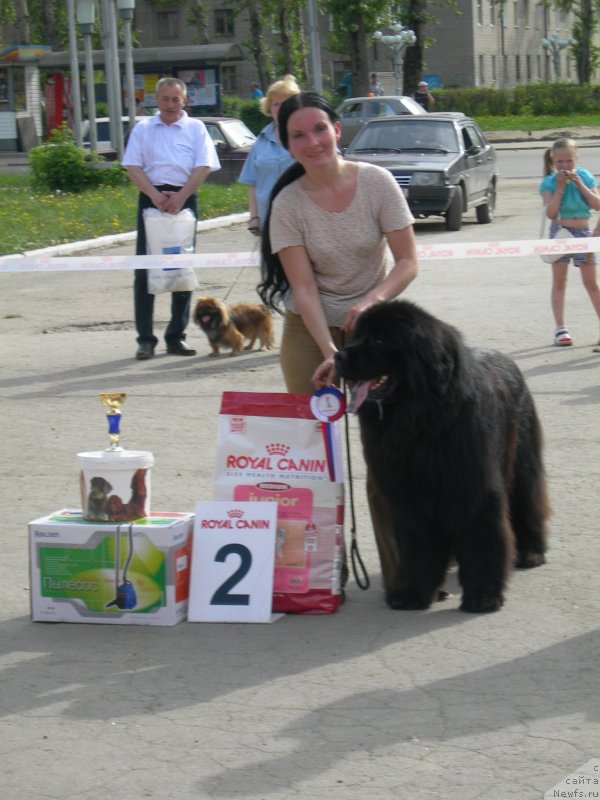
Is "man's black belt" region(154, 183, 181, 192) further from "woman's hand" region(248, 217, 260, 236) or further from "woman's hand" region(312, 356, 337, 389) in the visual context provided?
"woman's hand" region(312, 356, 337, 389)

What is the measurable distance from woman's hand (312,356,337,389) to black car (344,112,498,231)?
14.5 metres

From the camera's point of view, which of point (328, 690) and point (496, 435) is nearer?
point (328, 690)

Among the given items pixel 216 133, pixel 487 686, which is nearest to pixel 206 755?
pixel 487 686

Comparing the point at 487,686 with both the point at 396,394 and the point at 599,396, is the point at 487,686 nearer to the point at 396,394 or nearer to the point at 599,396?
the point at 396,394

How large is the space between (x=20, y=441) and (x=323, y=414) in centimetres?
363

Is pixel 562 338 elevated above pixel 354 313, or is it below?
below

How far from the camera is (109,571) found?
16.3 ft

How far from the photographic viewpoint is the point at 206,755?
3.82 meters

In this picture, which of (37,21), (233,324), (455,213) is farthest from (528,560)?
(37,21)

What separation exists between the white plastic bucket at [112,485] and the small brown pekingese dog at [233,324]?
5.79 metres

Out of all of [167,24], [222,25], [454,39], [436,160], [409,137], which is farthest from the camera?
[222,25]

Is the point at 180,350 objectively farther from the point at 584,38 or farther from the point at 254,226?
the point at 584,38

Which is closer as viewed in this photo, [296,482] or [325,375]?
[325,375]

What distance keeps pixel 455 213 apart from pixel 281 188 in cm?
1488
